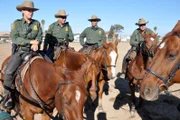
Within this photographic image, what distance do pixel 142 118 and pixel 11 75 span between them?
447 cm

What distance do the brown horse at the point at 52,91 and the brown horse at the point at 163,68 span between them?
3.59 feet

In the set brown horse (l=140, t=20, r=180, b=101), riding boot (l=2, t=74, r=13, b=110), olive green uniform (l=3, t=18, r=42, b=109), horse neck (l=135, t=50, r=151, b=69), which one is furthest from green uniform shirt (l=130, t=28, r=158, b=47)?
riding boot (l=2, t=74, r=13, b=110)

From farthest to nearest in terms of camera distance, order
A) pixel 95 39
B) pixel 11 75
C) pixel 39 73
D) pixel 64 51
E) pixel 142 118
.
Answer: pixel 95 39 < pixel 142 118 < pixel 64 51 < pixel 11 75 < pixel 39 73

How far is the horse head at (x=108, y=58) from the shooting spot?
22.9ft

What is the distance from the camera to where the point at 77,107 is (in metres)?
3.43

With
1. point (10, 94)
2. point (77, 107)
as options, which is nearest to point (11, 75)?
point (10, 94)

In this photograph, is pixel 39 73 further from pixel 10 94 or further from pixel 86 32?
pixel 86 32

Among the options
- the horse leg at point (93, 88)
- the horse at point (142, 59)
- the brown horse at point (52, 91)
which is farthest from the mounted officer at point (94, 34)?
the brown horse at point (52, 91)

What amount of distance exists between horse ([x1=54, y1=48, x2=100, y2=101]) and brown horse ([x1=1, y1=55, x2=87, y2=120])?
1532mm

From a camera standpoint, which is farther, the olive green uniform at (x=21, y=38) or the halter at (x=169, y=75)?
the olive green uniform at (x=21, y=38)

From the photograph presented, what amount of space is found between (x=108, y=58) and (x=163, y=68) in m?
3.90

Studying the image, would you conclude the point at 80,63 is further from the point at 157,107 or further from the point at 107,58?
the point at 157,107

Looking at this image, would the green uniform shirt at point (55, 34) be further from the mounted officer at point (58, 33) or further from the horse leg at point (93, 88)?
the horse leg at point (93, 88)

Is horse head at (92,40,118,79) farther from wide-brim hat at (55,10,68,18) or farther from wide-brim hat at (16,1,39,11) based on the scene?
wide-brim hat at (16,1,39,11)
